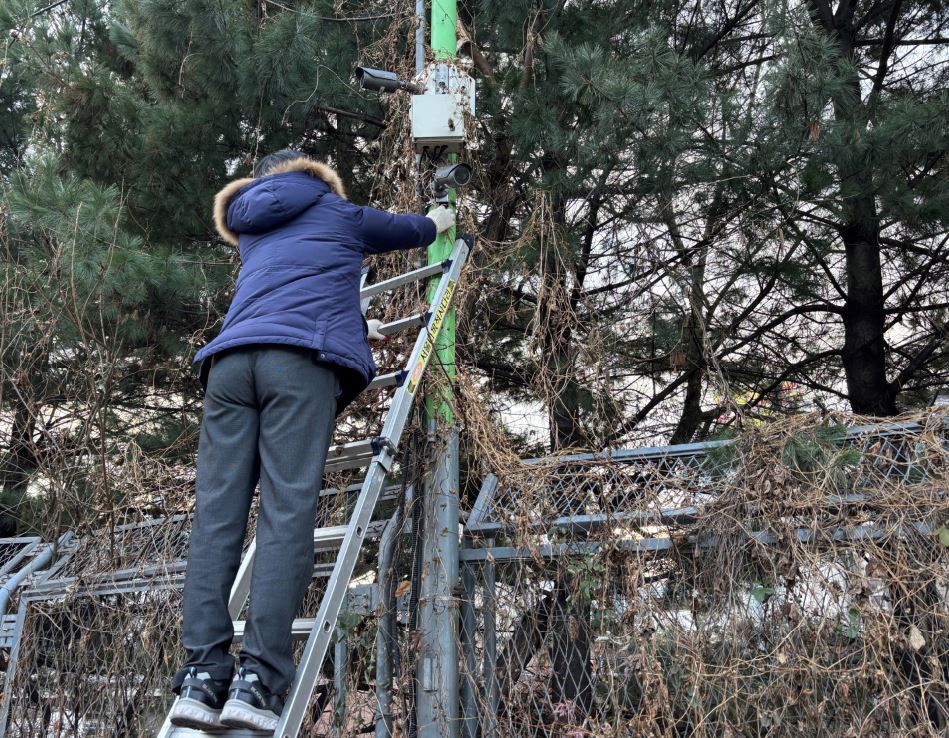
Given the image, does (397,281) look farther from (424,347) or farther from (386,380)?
(386,380)

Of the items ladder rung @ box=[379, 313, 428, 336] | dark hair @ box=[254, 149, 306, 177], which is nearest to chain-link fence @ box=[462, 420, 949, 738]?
ladder rung @ box=[379, 313, 428, 336]

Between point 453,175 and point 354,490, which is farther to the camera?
point 354,490

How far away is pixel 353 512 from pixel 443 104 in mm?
1907

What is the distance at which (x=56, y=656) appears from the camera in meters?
4.30

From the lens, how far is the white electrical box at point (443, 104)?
4094 mm

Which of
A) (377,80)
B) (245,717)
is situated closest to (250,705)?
(245,717)

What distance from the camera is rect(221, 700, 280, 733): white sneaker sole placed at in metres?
2.36

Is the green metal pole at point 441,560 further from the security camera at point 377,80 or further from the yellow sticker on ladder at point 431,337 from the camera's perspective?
the security camera at point 377,80

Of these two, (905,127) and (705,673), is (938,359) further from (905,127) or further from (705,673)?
(705,673)

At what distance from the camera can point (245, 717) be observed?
92.9 inches

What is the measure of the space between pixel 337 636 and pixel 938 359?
4.37 meters

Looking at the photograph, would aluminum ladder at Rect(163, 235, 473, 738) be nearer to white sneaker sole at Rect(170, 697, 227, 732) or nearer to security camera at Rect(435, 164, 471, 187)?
white sneaker sole at Rect(170, 697, 227, 732)

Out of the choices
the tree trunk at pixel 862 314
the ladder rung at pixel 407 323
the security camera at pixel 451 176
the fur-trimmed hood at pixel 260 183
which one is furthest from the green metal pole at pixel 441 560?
the tree trunk at pixel 862 314

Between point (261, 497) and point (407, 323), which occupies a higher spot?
point (407, 323)
